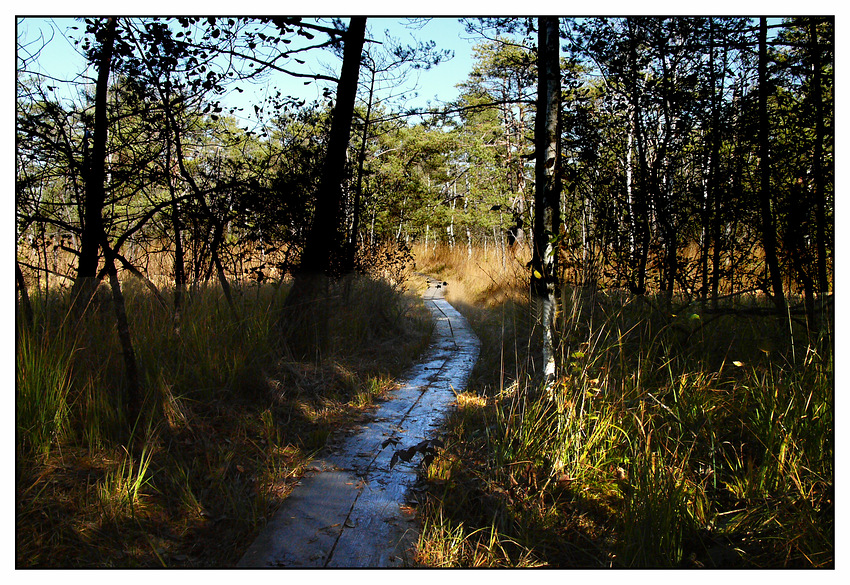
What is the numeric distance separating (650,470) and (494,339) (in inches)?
165

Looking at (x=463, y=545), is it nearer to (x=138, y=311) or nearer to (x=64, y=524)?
(x=64, y=524)

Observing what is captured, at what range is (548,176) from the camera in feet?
12.2

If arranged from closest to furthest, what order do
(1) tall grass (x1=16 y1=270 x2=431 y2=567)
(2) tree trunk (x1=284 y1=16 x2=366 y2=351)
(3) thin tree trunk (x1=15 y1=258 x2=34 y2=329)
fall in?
(1) tall grass (x1=16 y1=270 x2=431 y2=567) → (3) thin tree trunk (x1=15 y1=258 x2=34 y2=329) → (2) tree trunk (x1=284 y1=16 x2=366 y2=351)

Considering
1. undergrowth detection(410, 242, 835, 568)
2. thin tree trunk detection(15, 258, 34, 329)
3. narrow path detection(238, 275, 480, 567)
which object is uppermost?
thin tree trunk detection(15, 258, 34, 329)

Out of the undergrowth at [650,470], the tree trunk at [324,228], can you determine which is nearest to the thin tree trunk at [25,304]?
the tree trunk at [324,228]

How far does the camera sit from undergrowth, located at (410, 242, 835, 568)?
2229mm

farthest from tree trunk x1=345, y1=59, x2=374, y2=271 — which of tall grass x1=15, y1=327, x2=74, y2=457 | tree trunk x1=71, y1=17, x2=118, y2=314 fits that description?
tall grass x1=15, y1=327, x2=74, y2=457

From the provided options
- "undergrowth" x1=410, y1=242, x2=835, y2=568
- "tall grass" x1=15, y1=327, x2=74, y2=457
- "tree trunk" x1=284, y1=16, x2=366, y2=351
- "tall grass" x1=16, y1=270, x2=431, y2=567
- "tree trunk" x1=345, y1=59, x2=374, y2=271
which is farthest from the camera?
"tree trunk" x1=345, y1=59, x2=374, y2=271

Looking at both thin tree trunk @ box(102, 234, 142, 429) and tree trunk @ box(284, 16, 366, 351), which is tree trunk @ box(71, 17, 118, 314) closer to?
thin tree trunk @ box(102, 234, 142, 429)

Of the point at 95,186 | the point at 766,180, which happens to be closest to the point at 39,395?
the point at 95,186

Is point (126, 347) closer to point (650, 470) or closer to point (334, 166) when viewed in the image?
point (334, 166)

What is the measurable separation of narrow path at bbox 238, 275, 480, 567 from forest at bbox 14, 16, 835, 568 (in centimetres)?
12

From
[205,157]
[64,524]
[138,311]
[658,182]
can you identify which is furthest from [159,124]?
[658,182]

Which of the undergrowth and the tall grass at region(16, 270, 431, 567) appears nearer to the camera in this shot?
the undergrowth
